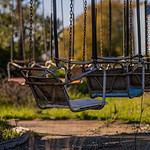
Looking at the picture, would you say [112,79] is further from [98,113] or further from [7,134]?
[98,113]

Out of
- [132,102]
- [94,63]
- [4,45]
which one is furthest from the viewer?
[4,45]

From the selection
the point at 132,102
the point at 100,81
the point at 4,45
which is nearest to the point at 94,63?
the point at 100,81

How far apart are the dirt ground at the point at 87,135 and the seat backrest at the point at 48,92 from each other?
582 mm

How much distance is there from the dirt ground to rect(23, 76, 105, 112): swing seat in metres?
0.57

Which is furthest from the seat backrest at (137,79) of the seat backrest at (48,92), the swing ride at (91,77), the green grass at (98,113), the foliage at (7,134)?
the green grass at (98,113)

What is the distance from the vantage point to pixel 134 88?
8375 mm

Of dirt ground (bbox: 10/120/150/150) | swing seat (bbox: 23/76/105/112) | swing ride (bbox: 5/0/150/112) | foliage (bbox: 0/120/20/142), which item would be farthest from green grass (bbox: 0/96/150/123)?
swing seat (bbox: 23/76/105/112)

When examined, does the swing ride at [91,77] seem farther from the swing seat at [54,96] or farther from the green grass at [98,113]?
the green grass at [98,113]

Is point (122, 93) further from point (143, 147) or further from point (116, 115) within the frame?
point (116, 115)

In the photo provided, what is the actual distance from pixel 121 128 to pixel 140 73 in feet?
8.30

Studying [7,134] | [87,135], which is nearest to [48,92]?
[7,134]

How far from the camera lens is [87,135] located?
381 inches

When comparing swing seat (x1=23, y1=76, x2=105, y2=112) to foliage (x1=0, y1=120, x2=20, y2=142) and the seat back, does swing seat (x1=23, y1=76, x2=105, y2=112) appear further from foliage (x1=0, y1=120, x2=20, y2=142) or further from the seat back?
foliage (x1=0, y1=120, x2=20, y2=142)

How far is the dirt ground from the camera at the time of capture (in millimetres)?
8188
